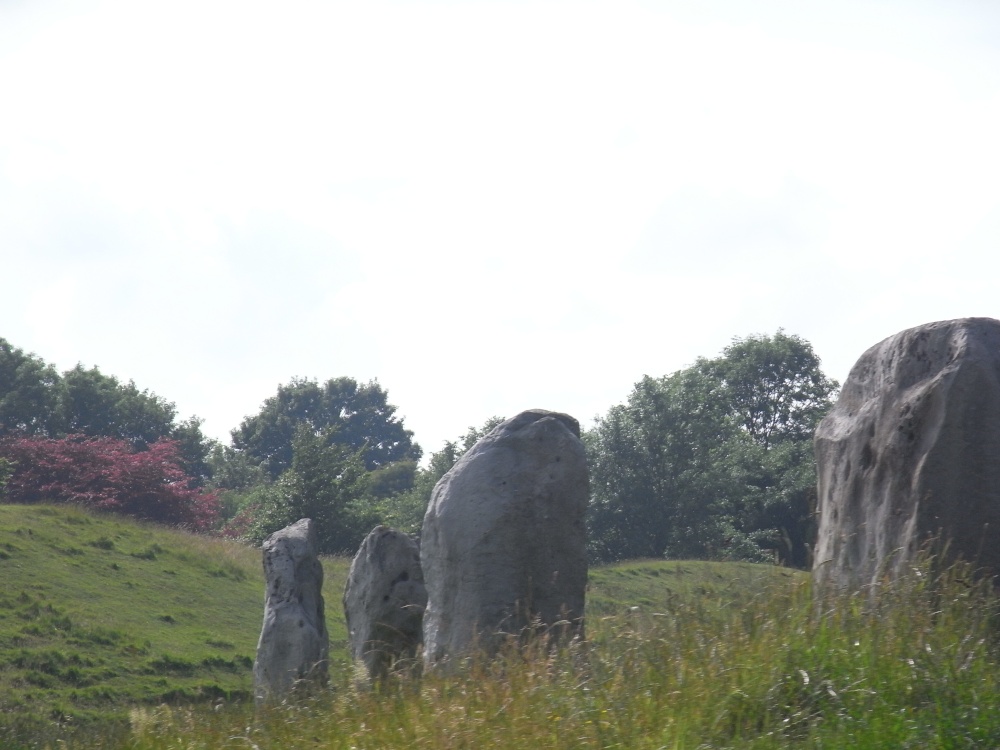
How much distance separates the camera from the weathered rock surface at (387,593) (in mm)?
14344

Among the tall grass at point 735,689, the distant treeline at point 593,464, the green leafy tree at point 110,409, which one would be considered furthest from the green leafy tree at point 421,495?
the tall grass at point 735,689

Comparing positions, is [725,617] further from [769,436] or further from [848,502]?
[769,436]

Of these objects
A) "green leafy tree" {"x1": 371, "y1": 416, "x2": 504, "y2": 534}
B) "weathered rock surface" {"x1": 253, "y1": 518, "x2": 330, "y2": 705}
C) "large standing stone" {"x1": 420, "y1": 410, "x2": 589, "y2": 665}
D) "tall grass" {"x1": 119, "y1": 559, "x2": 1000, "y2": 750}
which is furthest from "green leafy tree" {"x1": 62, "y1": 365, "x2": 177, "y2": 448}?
"tall grass" {"x1": 119, "y1": 559, "x2": 1000, "y2": 750}

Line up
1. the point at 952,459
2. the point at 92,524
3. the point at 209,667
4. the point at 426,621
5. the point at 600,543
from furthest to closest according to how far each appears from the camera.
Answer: the point at 600,543
the point at 92,524
the point at 209,667
the point at 426,621
the point at 952,459

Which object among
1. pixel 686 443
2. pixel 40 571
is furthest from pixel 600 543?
pixel 40 571

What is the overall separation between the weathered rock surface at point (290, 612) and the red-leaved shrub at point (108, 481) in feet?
77.1

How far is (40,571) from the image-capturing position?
23.2 meters

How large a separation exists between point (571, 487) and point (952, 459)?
166 inches

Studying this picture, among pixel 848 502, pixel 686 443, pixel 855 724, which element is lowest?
pixel 855 724

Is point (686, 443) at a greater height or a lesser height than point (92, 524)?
greater

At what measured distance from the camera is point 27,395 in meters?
56.1

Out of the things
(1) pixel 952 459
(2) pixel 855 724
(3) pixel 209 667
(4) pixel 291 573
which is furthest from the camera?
(3) pixel 209 667

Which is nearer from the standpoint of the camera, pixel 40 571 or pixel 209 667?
pixel 209 667

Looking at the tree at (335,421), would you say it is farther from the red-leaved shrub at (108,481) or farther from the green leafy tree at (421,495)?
the red-leaved shrub at (108,481)
